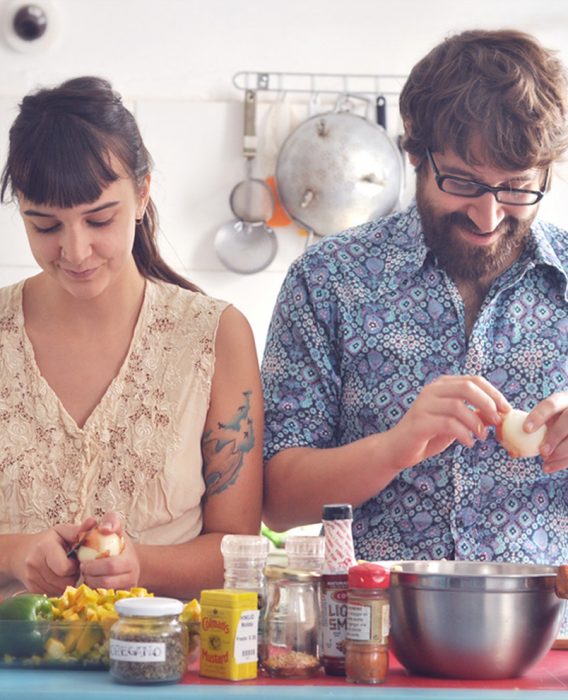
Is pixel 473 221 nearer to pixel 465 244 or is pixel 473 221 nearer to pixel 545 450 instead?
pixel 465 244

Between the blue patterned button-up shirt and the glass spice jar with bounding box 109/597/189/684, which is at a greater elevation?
the blue patterned button-up shirt

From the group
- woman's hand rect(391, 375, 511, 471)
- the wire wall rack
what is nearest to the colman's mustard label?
woman's hand rect(391, 375, 511, 471)

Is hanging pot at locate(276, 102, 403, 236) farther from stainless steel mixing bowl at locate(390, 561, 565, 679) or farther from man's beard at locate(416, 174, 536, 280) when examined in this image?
stainless steel mixing bowl at locate(390, 561, 565, 679)

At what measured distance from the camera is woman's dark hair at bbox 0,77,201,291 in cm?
179

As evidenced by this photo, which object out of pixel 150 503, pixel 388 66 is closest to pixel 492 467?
pixel 150 503

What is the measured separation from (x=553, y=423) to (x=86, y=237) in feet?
2.43

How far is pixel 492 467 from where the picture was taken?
73.0 inches

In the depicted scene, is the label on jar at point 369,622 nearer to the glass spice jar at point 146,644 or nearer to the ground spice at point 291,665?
the ground spice at point 291,665

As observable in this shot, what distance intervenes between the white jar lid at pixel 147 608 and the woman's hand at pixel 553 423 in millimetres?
553

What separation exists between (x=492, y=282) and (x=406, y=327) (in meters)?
0.16

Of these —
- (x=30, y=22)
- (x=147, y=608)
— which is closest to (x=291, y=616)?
(x=147, y=608)

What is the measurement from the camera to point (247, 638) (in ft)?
4.06

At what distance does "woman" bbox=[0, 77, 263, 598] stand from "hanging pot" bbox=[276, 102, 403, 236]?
149 centimetres

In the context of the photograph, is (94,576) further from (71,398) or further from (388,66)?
(388,66)
